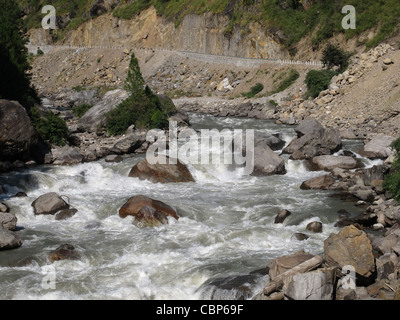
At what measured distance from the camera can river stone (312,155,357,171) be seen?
29.1 metres

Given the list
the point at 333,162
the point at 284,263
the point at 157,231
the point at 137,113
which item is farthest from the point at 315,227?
the point at 137,113

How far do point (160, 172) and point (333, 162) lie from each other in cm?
978

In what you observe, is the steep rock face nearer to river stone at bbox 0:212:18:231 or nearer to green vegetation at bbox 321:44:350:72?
green vegetation at bbox 321:44:350:72

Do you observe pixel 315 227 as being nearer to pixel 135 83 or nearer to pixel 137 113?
pixel 137 113

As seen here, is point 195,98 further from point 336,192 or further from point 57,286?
point 57,286

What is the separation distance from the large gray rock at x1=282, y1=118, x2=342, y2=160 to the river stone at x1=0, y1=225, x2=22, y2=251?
17492 mm

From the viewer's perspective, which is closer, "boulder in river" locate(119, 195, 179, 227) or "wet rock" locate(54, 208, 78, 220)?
"boulder in river" locate(119, 195, 179, 227)

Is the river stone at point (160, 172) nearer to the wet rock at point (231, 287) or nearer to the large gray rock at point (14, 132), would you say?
the large gray rock at point (14, 132)

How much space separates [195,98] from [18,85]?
25.8 meters

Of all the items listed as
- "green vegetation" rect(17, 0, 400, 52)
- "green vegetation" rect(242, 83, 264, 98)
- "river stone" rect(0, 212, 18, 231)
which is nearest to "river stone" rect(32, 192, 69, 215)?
"river stone" rect(0, 212, 18, 231)

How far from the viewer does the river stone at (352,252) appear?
15.6 metres

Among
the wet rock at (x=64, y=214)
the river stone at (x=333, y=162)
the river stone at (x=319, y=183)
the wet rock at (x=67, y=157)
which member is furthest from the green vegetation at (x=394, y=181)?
the wet rock at (x=67, y=157)

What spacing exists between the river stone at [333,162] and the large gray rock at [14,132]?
1667 cm

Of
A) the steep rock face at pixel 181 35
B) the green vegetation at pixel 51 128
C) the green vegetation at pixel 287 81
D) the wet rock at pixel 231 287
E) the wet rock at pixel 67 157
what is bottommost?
the wet rock at pixel 231 287
